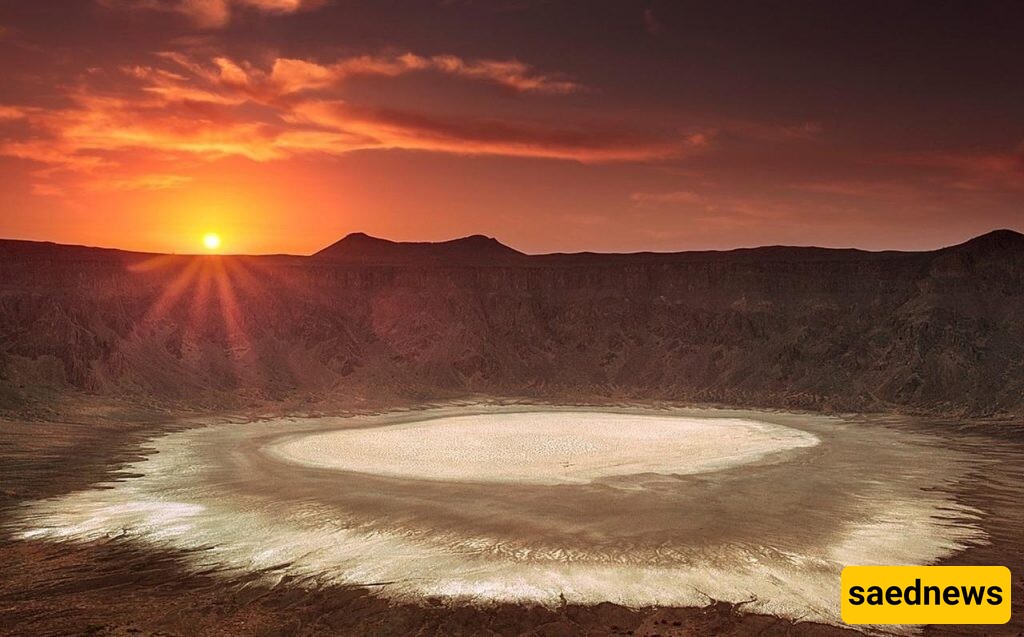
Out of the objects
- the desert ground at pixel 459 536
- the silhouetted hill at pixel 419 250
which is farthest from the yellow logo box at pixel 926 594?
Answer: the silhouetted hill at pixel 419 250

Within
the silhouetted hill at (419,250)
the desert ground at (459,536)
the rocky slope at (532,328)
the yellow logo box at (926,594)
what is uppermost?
the silhouetted hill at (419,250)

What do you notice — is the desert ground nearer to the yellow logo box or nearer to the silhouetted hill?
the yellow logo box

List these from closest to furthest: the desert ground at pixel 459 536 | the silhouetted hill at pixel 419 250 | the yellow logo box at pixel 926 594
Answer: the yellow logo box at pixel 926 594 < the desert ground at pixel 459 536 < the silhouetted hill at pixel 419 250

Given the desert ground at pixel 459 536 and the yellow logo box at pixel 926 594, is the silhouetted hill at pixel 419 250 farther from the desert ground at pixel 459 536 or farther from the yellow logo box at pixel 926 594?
the yellow logo box at pixel 926 594

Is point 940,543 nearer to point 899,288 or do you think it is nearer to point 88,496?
point 88,496

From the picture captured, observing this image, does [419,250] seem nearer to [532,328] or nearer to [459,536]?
[532,328]

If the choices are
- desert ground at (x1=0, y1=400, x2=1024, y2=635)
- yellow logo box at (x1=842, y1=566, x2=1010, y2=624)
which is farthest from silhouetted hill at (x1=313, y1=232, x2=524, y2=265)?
yellow logo box at (x1=842, y1=566, x2=1010, y2=624)

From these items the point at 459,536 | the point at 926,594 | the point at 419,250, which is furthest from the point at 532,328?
the point at 926,594
